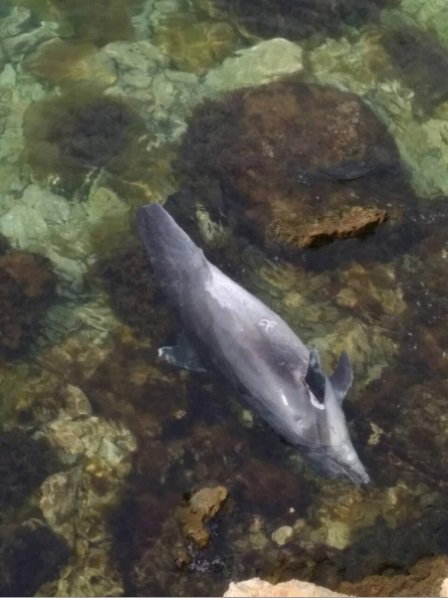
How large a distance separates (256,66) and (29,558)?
5282mm

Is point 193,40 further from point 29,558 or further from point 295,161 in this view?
point 29,558

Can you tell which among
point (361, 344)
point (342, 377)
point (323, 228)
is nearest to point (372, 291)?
point (361, 344)

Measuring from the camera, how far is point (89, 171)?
805cm

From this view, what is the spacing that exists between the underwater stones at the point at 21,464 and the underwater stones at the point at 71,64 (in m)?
3.82

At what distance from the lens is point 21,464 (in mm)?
6453

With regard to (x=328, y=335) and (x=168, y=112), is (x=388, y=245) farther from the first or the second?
(x=168, y=112)

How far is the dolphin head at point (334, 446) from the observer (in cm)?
586

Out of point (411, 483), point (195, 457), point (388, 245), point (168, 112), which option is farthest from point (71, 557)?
point (168, 112)

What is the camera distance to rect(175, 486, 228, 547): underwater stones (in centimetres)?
611

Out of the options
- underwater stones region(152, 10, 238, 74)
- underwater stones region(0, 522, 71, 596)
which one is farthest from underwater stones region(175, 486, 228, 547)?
underwater stones region(152, 10, 238, 74)

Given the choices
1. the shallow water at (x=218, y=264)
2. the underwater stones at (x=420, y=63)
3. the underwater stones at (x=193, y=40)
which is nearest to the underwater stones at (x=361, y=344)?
the shallow water at (x=218, y=264)

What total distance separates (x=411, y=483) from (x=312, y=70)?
14.5ft

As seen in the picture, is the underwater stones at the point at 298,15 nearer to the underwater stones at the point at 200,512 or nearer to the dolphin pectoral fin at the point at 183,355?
the dolphin pectoral fin at the point at 183,355

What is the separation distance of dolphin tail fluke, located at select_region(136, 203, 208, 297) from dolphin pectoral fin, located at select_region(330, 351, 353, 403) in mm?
1242
